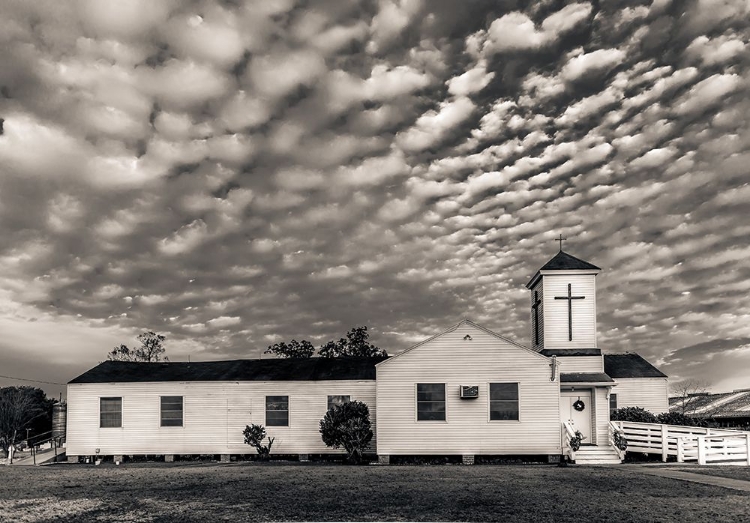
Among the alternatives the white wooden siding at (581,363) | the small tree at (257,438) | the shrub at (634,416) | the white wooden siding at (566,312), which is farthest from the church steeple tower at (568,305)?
the small tree at (257,438)

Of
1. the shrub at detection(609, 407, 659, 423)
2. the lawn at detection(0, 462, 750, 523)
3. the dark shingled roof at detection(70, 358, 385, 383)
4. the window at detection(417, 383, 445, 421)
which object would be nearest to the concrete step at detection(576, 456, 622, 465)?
the shrub at detection(609, 407, 659, 423)

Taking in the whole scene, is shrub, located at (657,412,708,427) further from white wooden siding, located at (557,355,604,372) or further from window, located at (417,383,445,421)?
window, located at (417,383,445,421)

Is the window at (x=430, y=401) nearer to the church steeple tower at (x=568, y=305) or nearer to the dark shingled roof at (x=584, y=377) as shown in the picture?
the dark shingled roof at (x=584, y=377)

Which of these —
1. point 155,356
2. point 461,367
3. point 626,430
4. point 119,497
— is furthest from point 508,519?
point 155,356

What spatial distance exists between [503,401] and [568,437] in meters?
2.66

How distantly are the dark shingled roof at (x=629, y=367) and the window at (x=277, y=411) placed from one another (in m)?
15.0

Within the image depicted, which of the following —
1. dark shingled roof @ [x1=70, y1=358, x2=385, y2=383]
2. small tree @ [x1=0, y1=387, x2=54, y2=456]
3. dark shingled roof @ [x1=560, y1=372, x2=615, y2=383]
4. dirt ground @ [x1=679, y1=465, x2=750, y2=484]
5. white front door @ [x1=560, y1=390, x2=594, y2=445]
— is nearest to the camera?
dirt ground @ [x1=679, y1=465, x2=750, y2=484]

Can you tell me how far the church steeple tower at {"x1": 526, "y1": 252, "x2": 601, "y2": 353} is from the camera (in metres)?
31.4

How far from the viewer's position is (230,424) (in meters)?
30.6

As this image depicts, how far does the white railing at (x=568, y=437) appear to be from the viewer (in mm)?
26531

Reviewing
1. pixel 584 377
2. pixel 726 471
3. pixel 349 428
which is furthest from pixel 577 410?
pixel 349 428

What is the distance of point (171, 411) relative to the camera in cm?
3103

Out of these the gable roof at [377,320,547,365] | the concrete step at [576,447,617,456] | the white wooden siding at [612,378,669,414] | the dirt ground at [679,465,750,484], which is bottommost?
the concrete step at [576,447,617,456]

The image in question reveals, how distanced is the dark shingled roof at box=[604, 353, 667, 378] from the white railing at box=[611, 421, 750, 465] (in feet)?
18.1
